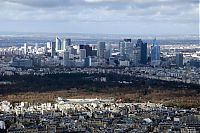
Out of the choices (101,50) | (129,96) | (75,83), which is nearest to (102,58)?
(101,50)

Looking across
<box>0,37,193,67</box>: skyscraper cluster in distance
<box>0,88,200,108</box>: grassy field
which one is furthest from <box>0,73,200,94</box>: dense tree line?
<box>0,37,193,67</box>: skyscraper cluster in distance

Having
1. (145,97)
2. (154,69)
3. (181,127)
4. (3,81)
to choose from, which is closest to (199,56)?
(154,69)

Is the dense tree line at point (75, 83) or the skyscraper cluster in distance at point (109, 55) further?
the skyscraper cluster in distance at point (109, 55)

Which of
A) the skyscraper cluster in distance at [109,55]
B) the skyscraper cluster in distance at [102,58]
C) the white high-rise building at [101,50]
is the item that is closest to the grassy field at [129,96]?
the skyscraper cluster in distance at [102,58]

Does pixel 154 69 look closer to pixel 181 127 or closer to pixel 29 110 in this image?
pixel 29 110

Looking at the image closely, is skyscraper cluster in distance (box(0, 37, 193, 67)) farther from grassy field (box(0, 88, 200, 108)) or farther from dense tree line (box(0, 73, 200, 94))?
grassy field (box(0, 88, 200, 108))

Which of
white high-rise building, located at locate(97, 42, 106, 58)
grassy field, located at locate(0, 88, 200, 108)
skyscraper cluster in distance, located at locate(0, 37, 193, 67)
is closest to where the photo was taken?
grassy field, located at locate(0, 88, 200, 108)

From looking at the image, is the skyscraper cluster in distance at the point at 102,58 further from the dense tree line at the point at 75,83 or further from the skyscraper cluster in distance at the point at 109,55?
the dense tree line at the point at 75,83

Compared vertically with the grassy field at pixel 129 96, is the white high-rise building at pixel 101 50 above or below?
above

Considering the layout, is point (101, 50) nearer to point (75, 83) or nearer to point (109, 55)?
point (109, 55)

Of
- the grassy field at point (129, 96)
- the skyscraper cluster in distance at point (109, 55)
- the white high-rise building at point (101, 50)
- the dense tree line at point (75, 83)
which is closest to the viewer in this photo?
the grassy field at point (129, 96)

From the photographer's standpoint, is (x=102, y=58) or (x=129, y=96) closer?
(x=129, y=96)
